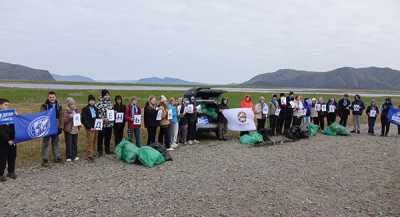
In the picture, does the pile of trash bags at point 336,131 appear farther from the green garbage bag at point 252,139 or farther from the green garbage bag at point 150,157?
the green garbage bag at point 150,157

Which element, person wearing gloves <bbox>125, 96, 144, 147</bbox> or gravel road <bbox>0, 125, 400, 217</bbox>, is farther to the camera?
person wearing gloves <bbox>125, 96, 144, 147</bbox>

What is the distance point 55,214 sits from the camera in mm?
6137

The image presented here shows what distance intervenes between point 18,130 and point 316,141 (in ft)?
36.8

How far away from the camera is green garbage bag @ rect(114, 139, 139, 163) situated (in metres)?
10.1

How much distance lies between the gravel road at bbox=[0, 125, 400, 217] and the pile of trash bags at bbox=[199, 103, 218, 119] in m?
3.39

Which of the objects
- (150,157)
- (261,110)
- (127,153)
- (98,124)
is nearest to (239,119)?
(261,110)

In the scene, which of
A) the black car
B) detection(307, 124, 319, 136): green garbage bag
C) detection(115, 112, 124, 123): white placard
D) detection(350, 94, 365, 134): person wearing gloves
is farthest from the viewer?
detection(350, 94, 365, 134): person wearing gloves

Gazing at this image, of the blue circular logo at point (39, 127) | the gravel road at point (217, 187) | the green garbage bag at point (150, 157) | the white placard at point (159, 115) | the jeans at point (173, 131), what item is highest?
the white placard at point (159, 115)

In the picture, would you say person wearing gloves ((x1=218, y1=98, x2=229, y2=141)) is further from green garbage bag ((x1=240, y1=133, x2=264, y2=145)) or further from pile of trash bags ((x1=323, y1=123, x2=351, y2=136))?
pile of trash bags ((x1=323, y1=123, x2=351, y2=136))

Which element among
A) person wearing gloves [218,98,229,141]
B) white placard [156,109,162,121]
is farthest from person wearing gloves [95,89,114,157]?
person wearing gloves [218,98,229,141]

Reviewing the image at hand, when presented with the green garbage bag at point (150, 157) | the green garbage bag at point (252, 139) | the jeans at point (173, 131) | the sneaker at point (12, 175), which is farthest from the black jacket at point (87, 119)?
the green garbage bag at point (252, 139)

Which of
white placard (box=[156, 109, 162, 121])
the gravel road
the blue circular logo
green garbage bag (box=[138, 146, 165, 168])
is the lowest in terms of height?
the gravel road

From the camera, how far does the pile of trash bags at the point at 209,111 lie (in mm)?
15055

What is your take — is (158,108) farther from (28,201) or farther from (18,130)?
(28,201)
